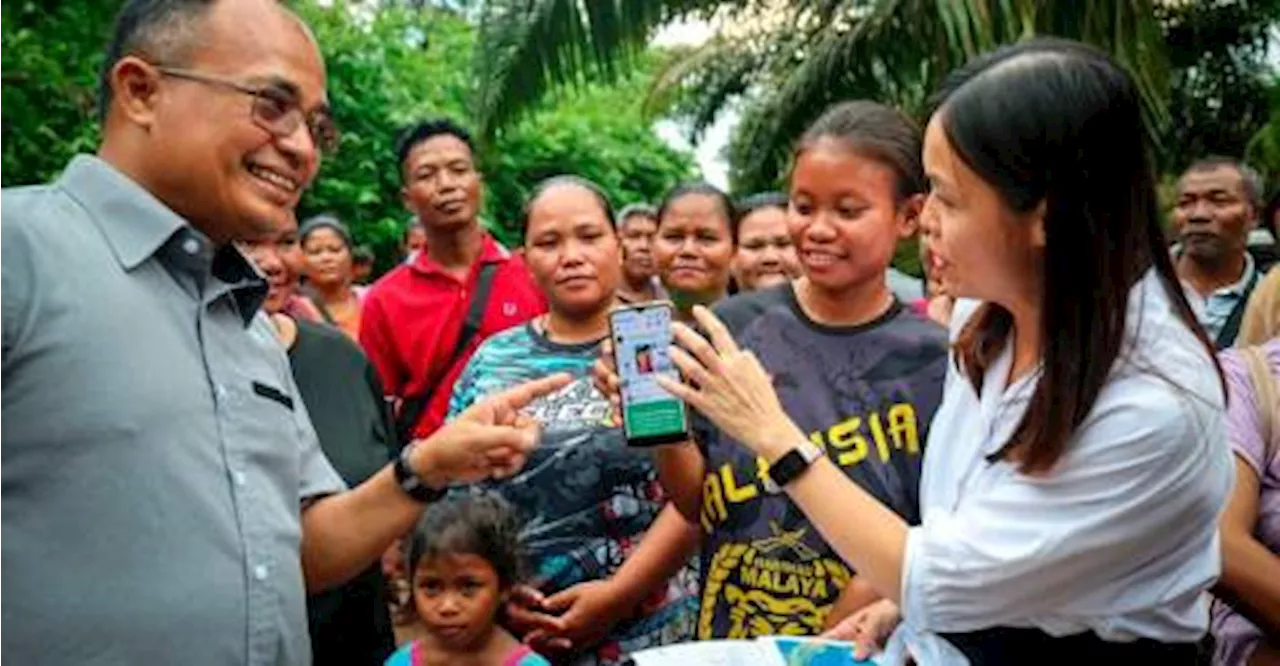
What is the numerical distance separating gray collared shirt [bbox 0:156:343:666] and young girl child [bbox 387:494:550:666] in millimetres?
1286

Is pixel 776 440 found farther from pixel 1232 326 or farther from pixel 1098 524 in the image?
pixel 1232 326

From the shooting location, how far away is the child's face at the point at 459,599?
11.8 feet

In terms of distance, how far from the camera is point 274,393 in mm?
2406

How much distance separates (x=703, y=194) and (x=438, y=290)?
0.96m

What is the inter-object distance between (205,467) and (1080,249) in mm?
1233

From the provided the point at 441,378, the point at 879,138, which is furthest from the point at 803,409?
the point at 441,378

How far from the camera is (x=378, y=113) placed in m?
16.5

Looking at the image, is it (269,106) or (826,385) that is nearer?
(269,106)

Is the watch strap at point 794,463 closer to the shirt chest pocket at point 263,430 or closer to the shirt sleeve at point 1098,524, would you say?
the shirt sleeve at point 1098,524

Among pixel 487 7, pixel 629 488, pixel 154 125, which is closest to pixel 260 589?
pixel 154 125

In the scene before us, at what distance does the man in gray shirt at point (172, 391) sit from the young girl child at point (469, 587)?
104cm

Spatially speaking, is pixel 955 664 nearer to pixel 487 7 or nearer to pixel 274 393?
pixel 274 393

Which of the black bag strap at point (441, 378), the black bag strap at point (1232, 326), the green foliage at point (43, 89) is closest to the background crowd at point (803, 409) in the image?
the black bag strap at point (441, 378)

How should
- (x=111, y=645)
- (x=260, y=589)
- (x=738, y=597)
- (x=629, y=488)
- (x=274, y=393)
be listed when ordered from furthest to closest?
(x=629, y=488) → (x=738, y=597) → (x=274, y=393) → (x=260, y=589) → (x=111, y=645)
